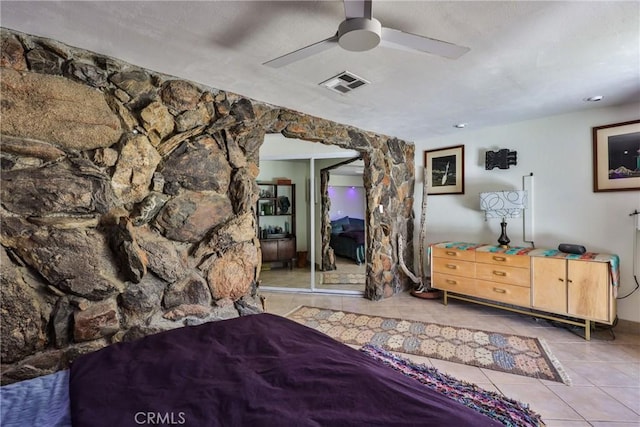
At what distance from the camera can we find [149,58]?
201 centimetres

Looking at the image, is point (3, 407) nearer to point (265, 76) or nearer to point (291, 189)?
point (265, 76)

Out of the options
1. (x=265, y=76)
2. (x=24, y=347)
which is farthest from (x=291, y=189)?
(x=24, y=347)

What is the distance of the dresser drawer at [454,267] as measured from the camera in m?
3.56

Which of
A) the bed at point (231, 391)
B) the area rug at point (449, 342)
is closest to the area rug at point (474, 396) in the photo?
the area rug at point (449, 342)

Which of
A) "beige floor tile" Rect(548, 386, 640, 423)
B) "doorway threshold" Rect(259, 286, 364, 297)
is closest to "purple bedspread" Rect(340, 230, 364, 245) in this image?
"doorway threshold" Rect(259, 286, 364, 297)

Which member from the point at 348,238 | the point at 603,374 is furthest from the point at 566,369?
the point at 348,238

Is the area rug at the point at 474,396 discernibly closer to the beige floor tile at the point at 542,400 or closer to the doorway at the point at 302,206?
the beige floor tile at the point at 542,400

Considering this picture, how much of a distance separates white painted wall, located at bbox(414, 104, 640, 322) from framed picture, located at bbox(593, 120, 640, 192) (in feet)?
0.20

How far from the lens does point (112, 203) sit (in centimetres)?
196

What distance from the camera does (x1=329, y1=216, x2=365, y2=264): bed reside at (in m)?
5.09

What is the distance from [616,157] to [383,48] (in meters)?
2.83

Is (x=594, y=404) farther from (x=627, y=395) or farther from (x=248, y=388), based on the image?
(x=248, y=388)

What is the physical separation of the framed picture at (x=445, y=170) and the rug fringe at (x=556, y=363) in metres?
2.04

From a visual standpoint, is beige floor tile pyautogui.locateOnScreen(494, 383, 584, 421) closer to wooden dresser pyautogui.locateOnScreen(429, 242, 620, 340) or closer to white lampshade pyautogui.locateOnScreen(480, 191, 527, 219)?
wooden dresser pyautogui.locateOnScreen(429, 242, 620, 340)
